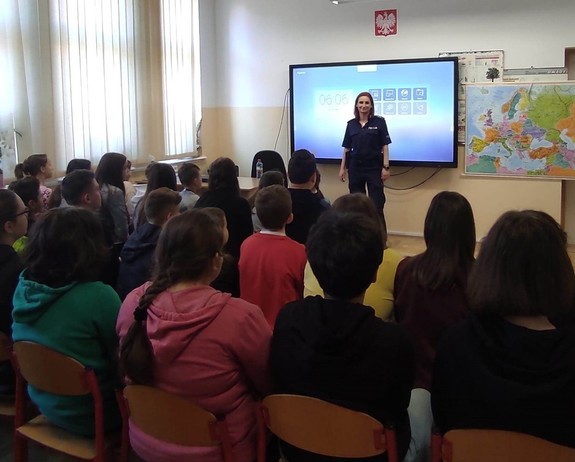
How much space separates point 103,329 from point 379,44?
5.35m

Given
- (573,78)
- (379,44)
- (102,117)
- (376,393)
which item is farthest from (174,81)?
(376,393)

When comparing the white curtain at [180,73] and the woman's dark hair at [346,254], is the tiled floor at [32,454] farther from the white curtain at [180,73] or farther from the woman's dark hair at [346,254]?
the white curtain at [180,73]

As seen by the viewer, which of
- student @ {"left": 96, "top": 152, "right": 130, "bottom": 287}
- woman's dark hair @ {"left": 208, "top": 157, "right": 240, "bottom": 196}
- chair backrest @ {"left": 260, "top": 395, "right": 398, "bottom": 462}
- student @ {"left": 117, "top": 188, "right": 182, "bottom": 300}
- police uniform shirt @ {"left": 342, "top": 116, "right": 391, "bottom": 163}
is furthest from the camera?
police uniform shirt @ {"left": 342, "top": 116, "right": 391, "bottom": 163}

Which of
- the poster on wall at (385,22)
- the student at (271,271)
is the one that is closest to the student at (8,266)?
the student at (271,271)

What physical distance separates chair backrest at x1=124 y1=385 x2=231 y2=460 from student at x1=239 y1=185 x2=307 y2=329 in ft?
3.16

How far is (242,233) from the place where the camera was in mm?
3389

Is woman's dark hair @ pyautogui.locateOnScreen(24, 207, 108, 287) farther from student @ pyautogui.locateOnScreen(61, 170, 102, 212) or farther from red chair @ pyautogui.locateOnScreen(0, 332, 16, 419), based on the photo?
student @ pyautogui.locateOnScreen(61, 170, 102, 212)

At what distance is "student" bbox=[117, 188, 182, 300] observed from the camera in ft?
8.64

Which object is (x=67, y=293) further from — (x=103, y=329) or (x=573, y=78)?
(x=573, y=78)

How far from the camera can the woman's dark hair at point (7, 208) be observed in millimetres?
2334

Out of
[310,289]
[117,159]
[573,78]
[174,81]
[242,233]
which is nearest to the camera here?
[310,289]

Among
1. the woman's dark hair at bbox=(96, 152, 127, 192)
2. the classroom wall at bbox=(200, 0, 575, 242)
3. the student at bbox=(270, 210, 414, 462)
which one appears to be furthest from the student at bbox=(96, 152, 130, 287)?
the classroom wall at bbox=(200, 0, 575, 242)

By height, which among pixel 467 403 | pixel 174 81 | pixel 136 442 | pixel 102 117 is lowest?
pixel 136 442

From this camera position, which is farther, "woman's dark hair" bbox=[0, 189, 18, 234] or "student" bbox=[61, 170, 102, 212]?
"student" bbox=[61, 170, 102, 212]
